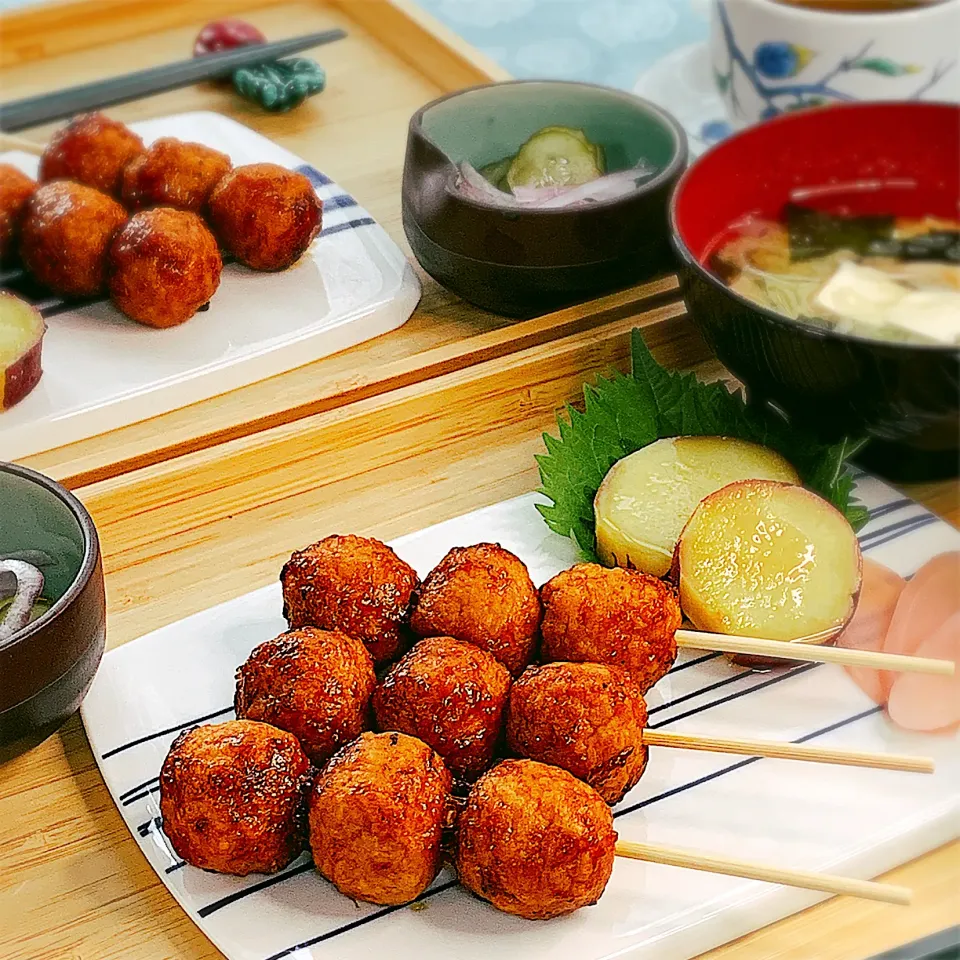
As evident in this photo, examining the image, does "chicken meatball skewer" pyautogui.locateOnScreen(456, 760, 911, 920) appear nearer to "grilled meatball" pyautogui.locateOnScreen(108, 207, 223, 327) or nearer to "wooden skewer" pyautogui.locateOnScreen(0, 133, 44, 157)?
"grilled meatball" pyautogui.locateOnScreen(108, 207, 223, 327)

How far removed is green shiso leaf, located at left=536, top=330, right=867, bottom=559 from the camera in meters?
1.68

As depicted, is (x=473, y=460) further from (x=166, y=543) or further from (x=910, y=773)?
(x=910, y=773)

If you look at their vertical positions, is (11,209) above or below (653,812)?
above

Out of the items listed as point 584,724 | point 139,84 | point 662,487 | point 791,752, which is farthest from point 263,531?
point 139,84

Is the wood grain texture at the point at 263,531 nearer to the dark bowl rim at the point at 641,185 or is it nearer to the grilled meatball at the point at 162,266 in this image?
the dark bowl rim at the point at 641,185

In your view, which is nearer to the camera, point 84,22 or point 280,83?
point 280,83

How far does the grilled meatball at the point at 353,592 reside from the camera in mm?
1400

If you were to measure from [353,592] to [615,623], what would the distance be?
10.7 inches

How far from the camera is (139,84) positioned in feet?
8.64

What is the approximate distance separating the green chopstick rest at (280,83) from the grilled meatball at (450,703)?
5.26ft

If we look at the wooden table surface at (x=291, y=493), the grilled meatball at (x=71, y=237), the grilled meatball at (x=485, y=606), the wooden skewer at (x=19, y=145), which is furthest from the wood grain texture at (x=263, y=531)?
the wooden skewer at (x=19, y=145)

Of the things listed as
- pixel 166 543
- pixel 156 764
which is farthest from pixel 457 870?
pixel 166 543

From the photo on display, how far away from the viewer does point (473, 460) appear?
1859 mm

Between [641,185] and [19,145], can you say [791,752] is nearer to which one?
[641,185]
